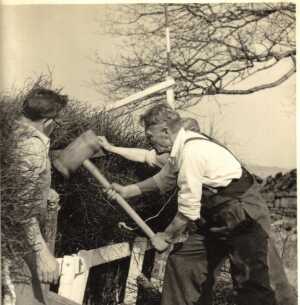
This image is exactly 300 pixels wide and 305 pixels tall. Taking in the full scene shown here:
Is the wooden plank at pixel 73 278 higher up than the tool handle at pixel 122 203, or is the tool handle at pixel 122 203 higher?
the tool handle at pixel 122 203

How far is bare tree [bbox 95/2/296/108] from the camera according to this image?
278 cm

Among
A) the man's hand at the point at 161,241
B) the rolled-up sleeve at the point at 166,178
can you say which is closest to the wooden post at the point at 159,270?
the man's hand at the point at 161,241

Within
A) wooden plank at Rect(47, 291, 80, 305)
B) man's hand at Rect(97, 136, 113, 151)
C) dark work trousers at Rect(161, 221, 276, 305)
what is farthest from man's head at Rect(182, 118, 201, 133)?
wooden plank at Rect(47, 291, 80, 305)

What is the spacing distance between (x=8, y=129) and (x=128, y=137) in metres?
0.59

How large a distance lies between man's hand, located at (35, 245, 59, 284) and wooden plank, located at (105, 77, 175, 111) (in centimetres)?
71

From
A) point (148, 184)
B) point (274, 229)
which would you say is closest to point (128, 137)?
point (148, 184)

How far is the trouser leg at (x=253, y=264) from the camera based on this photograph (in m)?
2.61

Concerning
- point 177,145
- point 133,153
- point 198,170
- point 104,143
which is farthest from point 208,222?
point 104,143

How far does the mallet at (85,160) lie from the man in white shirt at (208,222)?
0.53 ft

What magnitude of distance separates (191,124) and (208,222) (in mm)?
450

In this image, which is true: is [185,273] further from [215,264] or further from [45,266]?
[45,266]

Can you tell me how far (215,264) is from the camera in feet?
8.89

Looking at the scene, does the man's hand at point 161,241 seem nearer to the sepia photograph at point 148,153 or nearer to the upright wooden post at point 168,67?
the sepia photograph at point 148,153

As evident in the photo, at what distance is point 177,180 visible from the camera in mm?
2678
